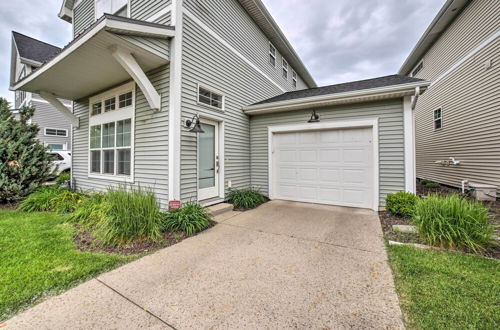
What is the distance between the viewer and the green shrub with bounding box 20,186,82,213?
491cm

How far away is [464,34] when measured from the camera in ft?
24.0

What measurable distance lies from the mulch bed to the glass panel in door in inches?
69.8

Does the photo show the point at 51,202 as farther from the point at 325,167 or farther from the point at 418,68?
the point at 418,68

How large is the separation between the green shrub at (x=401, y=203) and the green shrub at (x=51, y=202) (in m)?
7.27

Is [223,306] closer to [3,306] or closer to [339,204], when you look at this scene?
[3,306]

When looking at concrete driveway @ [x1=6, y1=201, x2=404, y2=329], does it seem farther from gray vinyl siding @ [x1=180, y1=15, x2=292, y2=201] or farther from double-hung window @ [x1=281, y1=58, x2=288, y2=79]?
double-hung window @ [x1=281, y1=58, x2=288, y2=79]

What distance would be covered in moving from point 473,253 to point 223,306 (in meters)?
3.37

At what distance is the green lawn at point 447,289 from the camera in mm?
1622

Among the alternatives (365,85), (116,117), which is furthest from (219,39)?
(365,85)

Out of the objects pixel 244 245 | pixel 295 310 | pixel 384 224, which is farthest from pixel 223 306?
pixel 384 224

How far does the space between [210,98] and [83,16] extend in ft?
18.5

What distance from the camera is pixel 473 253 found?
275 cm

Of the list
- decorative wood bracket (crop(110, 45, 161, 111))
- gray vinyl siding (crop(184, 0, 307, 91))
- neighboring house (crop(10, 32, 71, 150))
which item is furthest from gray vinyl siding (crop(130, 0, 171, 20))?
neighboring house (crop(10, 32, 71, 150))

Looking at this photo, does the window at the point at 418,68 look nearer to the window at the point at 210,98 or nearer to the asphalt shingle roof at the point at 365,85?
the asphalt shingle roof at the point at 365,85
